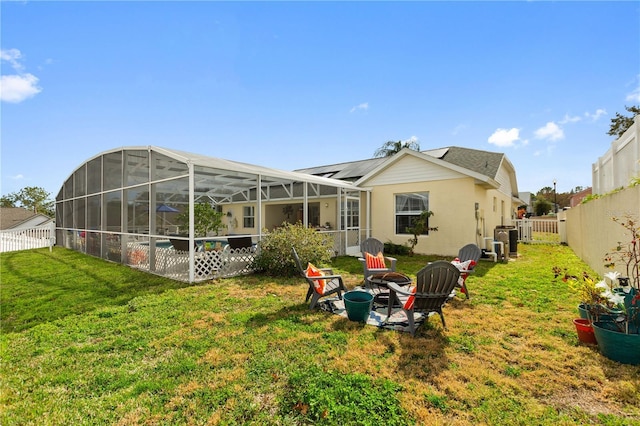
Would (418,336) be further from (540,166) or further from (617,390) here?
(540,166)

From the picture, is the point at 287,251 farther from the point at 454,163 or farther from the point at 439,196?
the point at 454,163

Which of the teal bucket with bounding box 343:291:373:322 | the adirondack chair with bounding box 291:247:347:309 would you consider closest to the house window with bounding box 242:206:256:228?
the adirondack chair with bounding box 291:247:347:309

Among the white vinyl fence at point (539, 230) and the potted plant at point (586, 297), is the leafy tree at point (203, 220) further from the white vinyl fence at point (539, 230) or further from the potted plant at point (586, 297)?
the white vinyl fence at point (539, 230)

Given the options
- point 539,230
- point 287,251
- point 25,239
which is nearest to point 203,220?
point 287,251

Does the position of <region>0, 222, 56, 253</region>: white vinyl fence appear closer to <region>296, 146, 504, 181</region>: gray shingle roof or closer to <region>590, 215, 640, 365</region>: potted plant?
<region>296, 146, 504, 181</region>: gray shingle roof

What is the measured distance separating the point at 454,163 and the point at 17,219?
43.5m

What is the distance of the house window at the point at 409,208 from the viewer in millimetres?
12102

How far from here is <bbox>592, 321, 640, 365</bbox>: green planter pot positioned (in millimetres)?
3062

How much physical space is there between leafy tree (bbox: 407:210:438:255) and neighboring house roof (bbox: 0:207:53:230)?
119 feet

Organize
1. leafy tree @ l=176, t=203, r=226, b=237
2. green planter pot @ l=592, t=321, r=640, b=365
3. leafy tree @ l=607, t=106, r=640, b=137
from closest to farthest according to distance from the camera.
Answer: green planter pot @ l=592, t=321, r=640, b=365
leafy tree @ l=176, t=203, r=226, b=237
leafy tree @ l=607, t=106, r=640, b=137

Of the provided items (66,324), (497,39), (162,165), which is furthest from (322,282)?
(497,39)

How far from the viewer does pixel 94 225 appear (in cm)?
1148

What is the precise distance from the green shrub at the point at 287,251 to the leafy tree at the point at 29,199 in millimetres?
58186

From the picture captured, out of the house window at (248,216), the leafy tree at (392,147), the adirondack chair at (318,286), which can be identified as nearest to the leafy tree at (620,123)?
the leafy tree at (392,147)
